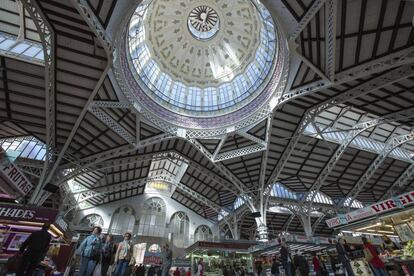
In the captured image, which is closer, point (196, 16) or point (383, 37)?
point (383, 37)

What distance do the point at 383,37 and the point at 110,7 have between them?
49.4ft

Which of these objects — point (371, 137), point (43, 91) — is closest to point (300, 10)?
point (43, 91)

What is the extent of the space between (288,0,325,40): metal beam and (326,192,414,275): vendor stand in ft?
Result: 31.4

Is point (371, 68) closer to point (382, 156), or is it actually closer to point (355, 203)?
point (382, 156)

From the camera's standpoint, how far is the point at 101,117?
18031 mm

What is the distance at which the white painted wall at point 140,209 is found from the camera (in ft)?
106

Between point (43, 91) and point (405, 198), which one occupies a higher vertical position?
point (43, 91)

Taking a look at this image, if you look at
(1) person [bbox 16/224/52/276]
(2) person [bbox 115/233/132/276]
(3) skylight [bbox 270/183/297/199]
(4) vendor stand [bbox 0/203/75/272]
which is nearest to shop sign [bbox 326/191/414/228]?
(2) person [bbox 115/233/132/276]

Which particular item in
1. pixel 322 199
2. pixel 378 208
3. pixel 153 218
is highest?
pixel 322 199

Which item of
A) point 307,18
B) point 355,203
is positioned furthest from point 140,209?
point 355,203

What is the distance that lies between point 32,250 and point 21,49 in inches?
630

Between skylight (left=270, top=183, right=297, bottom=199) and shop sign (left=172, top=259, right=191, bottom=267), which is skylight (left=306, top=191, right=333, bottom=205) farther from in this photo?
shop sign (left=172, top=259, right=191, bottom=267)

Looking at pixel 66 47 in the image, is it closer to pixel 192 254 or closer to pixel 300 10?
pixel 300 10

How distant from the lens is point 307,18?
11.6 meters
